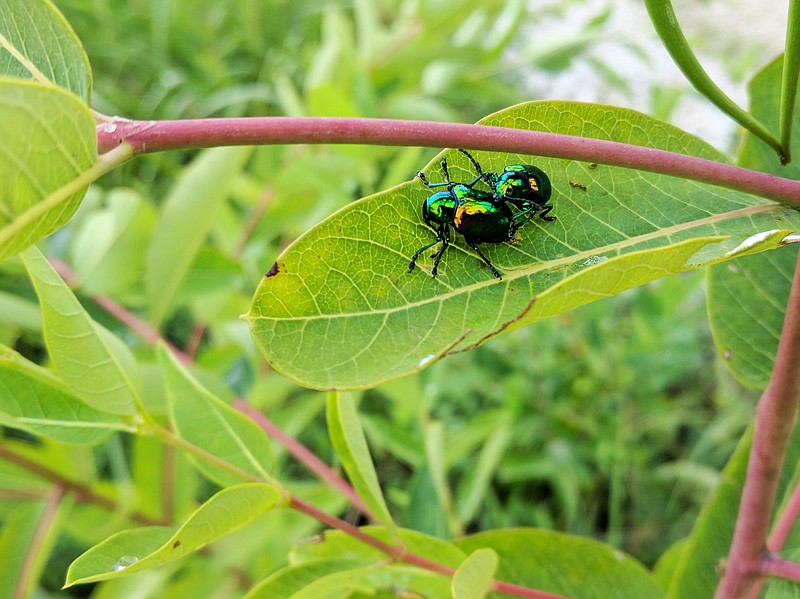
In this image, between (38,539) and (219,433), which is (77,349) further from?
(38,539)

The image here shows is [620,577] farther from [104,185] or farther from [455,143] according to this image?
[104,185]

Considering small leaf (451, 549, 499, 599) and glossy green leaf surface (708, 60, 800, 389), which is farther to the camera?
glossy green leaf surface (708, 60, 800, 389)

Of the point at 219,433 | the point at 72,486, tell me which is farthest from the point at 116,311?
the point at 219,433

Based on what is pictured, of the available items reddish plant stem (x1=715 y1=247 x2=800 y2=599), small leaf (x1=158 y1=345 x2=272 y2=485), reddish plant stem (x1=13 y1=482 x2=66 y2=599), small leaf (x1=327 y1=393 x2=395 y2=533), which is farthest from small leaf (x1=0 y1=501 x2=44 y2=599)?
reddish plant stem (x1=715 y1=247 x2=800 y2=599)

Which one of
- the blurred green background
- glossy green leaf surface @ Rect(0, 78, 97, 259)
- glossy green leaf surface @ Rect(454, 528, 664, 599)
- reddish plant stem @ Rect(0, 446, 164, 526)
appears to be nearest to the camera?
glossy green leaf surface @ Rect(0, 78, 97, 259)

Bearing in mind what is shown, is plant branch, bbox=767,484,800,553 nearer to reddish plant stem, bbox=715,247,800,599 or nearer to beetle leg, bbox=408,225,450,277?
reddish plant stem, bbox=715,247,800,599

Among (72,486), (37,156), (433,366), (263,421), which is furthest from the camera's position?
(433,366)
